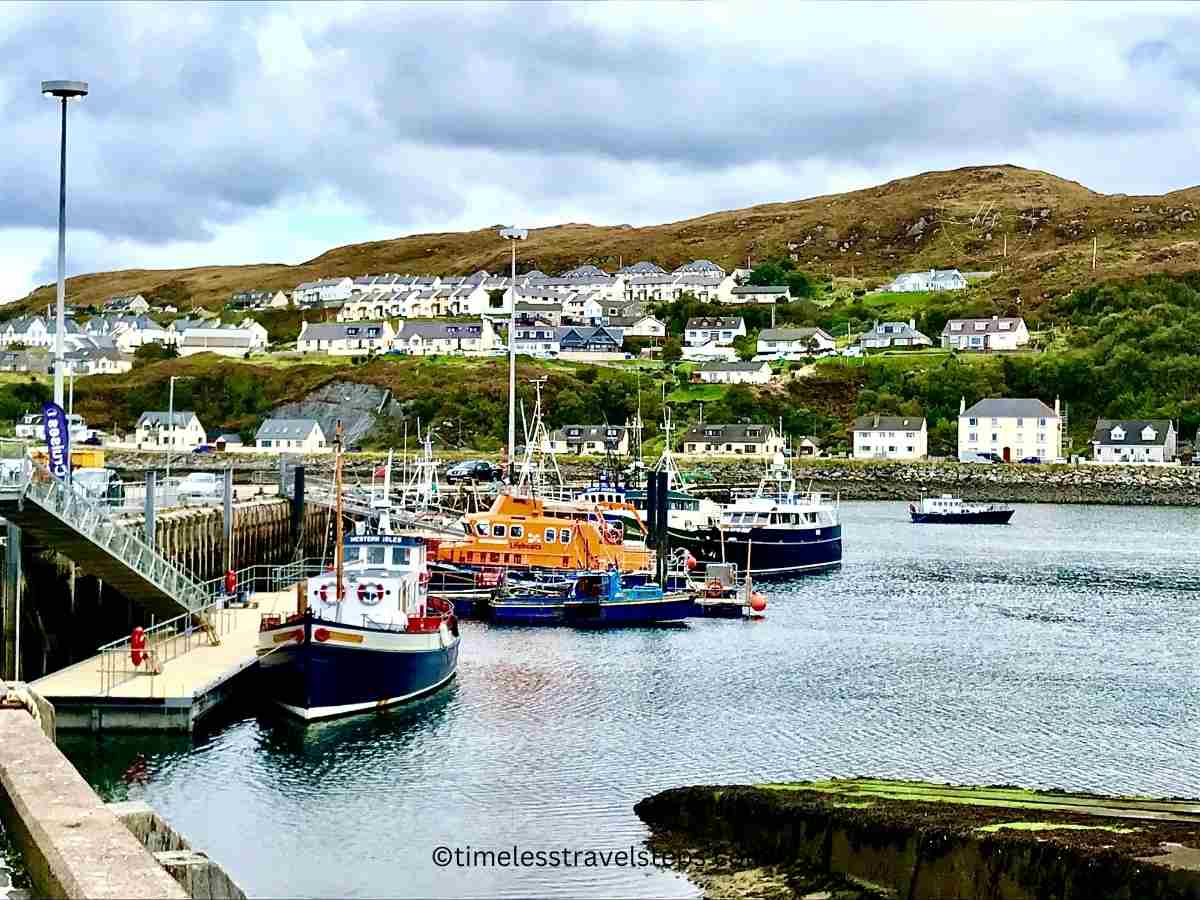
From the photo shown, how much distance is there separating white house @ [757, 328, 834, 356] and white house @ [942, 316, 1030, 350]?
12595 millimetres

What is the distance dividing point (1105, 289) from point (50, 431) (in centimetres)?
16672

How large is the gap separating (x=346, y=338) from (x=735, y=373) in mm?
49587

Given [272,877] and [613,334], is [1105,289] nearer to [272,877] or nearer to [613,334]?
[613,334]

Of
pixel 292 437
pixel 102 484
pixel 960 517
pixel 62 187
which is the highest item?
pixel 62 187

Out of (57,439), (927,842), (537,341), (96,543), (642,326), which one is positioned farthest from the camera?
(642,326)

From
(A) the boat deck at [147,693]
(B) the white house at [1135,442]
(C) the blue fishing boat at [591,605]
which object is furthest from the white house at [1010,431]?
(A) the boat deck at [147,693]

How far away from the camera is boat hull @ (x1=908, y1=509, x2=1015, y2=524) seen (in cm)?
10325

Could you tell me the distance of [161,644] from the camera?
35344mm

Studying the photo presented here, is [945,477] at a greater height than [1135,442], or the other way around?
[1135,442]

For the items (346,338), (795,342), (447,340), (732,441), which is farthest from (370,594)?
(346,338)

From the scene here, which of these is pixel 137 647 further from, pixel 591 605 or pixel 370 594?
pixel 591 605

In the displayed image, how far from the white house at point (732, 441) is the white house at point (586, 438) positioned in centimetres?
579

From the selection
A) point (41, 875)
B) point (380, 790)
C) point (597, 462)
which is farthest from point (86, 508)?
point (597, 462)

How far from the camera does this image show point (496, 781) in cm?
2764
